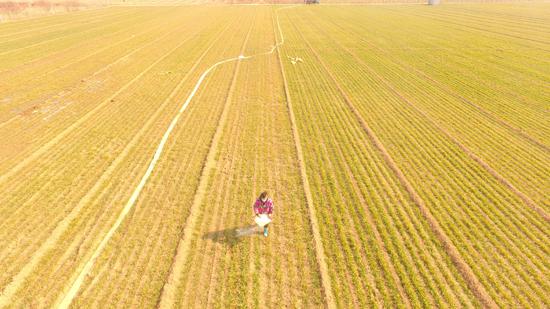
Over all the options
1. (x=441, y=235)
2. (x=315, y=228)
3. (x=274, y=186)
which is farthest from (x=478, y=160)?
(x=274, y=186)

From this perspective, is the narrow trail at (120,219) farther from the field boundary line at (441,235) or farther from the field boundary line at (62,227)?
the field boundary line at (441,235)

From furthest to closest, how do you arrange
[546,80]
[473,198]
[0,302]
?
[546,80], [473,198], [0,302]

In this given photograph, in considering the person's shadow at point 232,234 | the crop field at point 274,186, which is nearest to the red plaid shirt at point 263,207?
the person's shadow at point 232,234

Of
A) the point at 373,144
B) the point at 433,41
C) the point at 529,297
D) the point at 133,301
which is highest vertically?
the point at 433,41

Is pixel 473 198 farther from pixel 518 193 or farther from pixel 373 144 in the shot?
pixel 373 144

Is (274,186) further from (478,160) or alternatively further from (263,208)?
(478,160)

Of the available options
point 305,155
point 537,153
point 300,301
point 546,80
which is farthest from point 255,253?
point 546,80

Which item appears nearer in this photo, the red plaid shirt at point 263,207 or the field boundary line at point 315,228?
the field boundary line at point 315,228
